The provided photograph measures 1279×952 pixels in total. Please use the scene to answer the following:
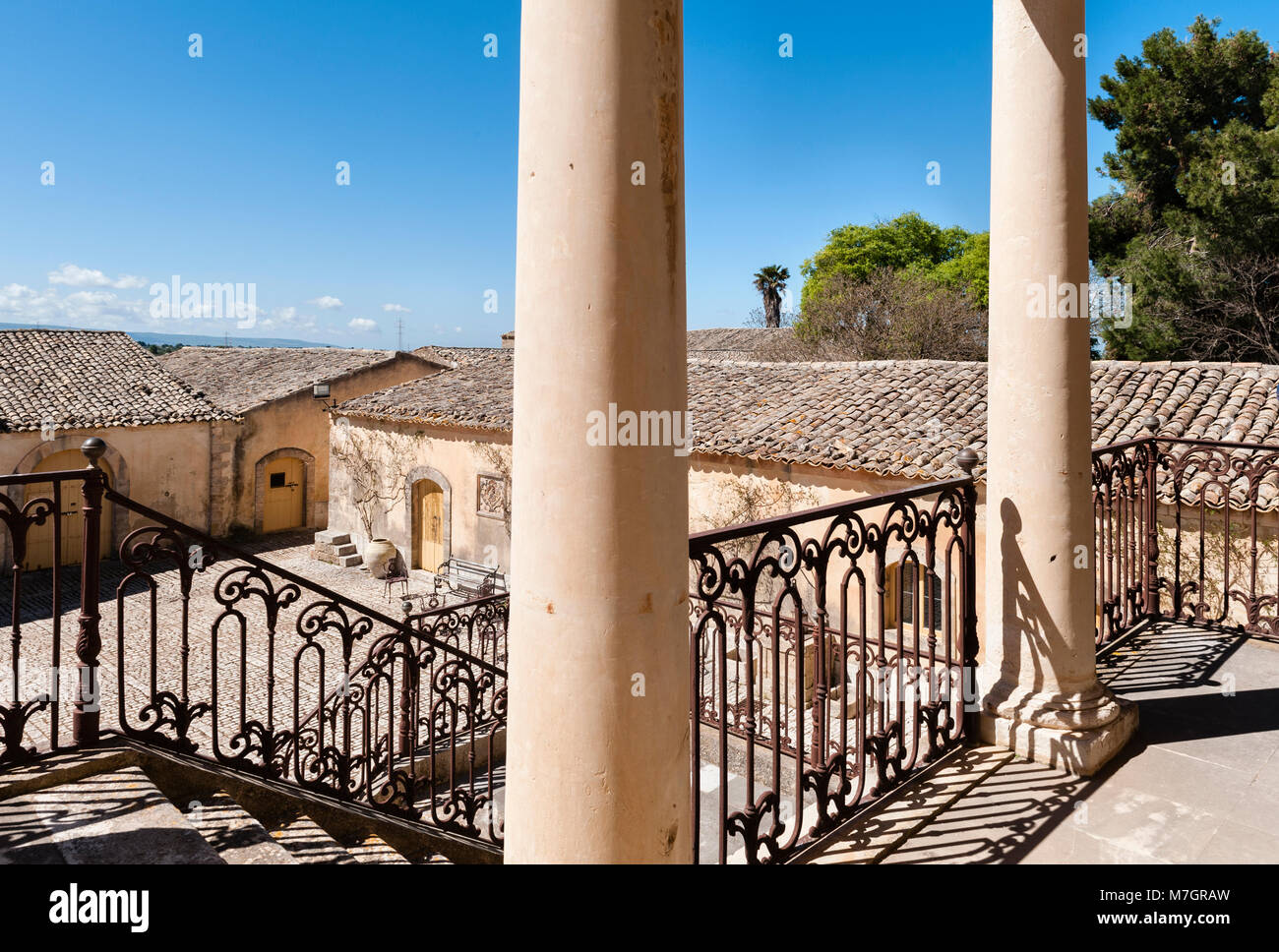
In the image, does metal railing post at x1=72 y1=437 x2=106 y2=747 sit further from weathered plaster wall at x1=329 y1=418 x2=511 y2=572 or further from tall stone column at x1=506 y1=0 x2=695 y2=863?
weathered plaster wall at x1=329 y1=418 x2=511 y2=572

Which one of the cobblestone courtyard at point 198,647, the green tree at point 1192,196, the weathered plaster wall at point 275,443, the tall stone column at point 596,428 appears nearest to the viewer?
the tall stone column at point 596,428

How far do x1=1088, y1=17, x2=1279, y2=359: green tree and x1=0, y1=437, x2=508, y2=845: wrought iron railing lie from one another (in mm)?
17720

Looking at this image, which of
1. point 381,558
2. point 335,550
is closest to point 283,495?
point 335,550

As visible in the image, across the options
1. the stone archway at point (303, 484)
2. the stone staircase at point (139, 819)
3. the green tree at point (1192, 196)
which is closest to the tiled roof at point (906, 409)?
the green tree at point (1192, 196)

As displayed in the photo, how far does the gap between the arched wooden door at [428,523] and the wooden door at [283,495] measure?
6.54 metres

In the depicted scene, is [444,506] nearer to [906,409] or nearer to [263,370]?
[906,409]

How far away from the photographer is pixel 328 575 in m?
20.2

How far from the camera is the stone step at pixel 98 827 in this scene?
110 inches

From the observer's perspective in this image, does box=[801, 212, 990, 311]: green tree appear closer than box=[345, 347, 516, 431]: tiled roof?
No

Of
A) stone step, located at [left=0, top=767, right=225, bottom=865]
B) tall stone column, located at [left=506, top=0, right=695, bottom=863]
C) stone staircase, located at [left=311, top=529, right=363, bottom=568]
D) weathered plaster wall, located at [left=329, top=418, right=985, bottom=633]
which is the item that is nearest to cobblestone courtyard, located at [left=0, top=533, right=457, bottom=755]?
stone staircase, located at [left=311, top=529, right=363, bottom=568]

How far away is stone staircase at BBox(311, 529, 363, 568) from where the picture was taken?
845 inches

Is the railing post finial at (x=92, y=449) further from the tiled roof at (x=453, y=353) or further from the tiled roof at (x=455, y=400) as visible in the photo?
the tiled roof at (x=453, y=353)
